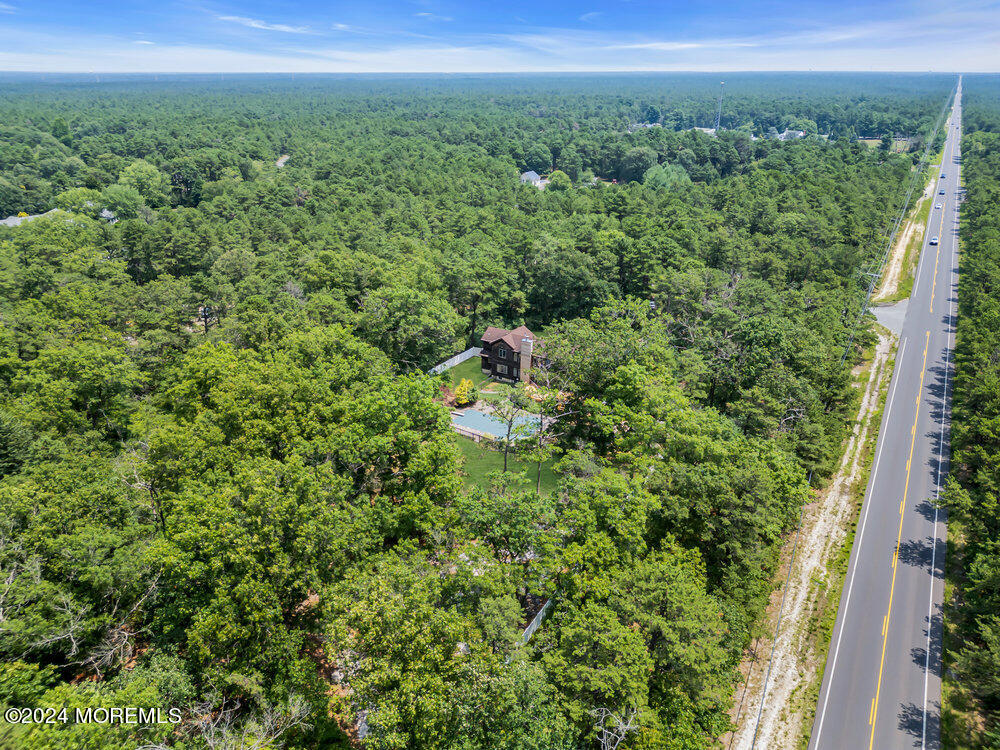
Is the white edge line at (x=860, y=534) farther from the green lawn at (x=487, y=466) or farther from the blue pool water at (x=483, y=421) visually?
the blue pool water at (x=483, y=421)

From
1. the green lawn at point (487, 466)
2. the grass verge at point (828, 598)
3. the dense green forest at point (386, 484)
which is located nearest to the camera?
the dense green forest at point (386, 484)

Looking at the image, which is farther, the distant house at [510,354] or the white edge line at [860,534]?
the distant house at [510,354]

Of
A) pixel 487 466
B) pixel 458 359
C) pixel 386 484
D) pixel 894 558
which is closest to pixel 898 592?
pixel 894 558

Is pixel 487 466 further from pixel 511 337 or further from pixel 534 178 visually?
pixel 534 178

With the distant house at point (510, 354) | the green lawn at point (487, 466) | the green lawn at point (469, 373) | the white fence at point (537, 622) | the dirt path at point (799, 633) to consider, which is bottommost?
the dirt path at point (799, 633)

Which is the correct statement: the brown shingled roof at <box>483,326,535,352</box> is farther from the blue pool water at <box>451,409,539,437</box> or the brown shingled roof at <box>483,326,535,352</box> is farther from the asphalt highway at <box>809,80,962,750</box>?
the asphalt highway at <box>809,80,962,750</box>

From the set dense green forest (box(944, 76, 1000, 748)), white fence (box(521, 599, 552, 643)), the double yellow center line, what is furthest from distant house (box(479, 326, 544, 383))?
dense green forest (box(944, 76, 1000, 748))

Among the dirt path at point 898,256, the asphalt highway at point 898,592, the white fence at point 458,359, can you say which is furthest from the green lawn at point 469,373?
the dirt path at point 898,256
